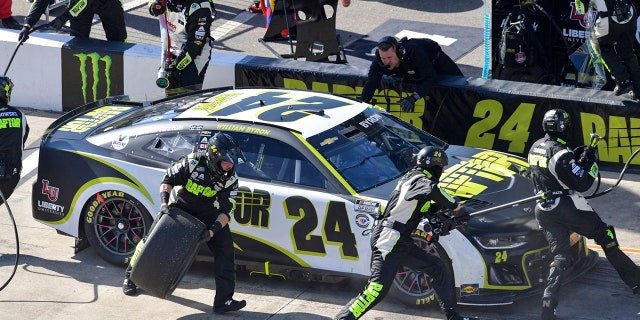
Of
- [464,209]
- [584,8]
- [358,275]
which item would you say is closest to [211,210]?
[358,275]

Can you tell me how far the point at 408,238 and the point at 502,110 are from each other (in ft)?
14.3

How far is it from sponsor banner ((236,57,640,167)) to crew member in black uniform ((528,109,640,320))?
3107 millimetres

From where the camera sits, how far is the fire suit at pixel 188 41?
42.7 feet

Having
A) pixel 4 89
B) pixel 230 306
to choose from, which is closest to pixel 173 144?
pixel 230 306

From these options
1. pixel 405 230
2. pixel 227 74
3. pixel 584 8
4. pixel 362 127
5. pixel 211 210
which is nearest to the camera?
pixel 405 230

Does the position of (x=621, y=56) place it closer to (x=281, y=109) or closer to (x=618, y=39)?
(x=618, y=39)

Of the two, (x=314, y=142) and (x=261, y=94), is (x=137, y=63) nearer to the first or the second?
(x=261, y=94)

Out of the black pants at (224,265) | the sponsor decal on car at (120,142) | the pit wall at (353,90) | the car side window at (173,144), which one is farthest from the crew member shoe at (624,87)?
the sponsor decal on car at (120,142)

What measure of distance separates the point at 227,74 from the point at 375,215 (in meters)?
5.07

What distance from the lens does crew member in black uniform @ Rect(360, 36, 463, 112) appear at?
39.9 ft

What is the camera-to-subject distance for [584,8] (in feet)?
42.3

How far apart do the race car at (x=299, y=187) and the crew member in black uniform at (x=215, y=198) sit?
0.24 metres

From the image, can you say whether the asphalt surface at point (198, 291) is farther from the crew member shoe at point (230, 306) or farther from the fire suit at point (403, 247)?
the fire suit at point (403, 247)

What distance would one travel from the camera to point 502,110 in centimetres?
1277
